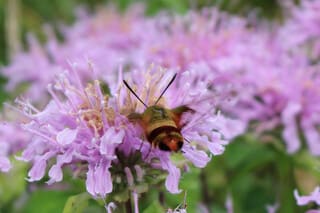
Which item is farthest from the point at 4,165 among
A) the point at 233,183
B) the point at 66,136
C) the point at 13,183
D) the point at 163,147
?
the point at 233,183

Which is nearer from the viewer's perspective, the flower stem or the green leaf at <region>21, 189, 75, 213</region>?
the flower stem

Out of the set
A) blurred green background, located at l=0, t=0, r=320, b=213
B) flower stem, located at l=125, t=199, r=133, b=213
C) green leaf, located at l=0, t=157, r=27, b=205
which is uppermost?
flower stem, located at l=125, t=199, r=133, b=213

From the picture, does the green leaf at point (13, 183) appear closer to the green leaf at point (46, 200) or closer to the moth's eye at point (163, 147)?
the green leaf at point (46, 200)

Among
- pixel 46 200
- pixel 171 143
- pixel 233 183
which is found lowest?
pixel 233 183

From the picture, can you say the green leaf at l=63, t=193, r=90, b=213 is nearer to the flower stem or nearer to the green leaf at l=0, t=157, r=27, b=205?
the flower stem

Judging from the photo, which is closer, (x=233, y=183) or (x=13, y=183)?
(x=13, y=183)

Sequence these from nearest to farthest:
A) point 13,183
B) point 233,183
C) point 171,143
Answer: point 171,143
point 13,183
point 233,183

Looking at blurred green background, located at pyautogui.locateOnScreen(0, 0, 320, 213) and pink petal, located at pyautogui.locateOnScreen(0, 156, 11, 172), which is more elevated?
pink petal, located at pyautogui.locateOnScreen(0, 156, 11, 172)

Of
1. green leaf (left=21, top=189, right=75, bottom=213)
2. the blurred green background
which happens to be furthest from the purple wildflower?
green leaf (left=21, top=189, right=75, bottom=213)

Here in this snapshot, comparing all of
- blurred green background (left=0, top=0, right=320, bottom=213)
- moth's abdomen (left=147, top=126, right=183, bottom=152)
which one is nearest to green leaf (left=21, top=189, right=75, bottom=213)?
blurred green background (left=0, top=0, right=320, bottom=213)

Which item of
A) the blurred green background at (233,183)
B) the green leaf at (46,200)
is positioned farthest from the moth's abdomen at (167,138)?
the green leaf at (46,200)

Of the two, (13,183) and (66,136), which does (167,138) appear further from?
(13,183)

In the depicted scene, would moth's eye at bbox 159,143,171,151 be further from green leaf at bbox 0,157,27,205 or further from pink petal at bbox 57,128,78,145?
green leaf at bbox 0,157,27,205
